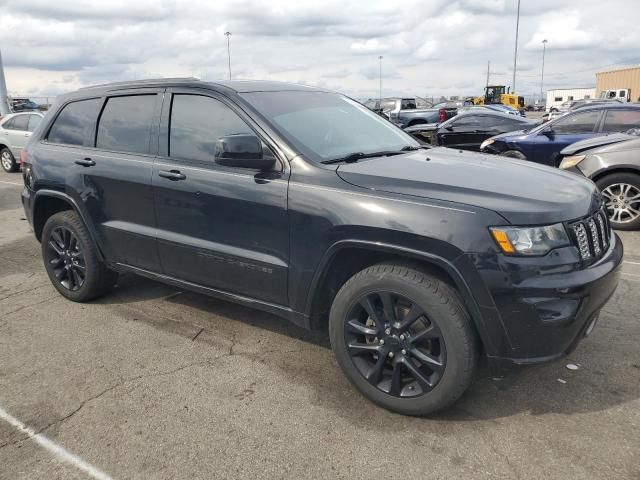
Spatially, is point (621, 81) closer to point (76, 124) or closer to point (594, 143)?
point (594, 143)

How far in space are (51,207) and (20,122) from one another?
10.5 metres

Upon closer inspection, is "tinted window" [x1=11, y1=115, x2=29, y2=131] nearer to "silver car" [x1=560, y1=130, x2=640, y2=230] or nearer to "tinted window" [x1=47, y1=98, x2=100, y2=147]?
"tinted window" [x1=47, y1=98, x2=100, y2=147]

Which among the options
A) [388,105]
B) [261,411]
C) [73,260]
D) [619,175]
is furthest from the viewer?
[388,105]

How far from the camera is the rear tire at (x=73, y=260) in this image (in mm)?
4310

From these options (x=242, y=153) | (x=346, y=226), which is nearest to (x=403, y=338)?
(x=346, y=226)

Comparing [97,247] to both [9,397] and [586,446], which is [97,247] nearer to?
[9,397]

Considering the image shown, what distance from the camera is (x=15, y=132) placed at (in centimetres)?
1341

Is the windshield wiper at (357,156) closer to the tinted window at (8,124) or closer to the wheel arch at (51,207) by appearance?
the wheel arch at (51,207)

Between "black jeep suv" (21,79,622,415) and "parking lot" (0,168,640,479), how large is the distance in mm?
292

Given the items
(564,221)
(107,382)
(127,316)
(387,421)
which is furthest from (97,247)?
(564,221)

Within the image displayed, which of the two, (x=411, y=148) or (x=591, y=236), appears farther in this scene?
(x=411, y=148)

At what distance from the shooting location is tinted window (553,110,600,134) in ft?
29.6

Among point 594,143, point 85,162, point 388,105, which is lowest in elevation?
point 594,143

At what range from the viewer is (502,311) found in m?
2.50
